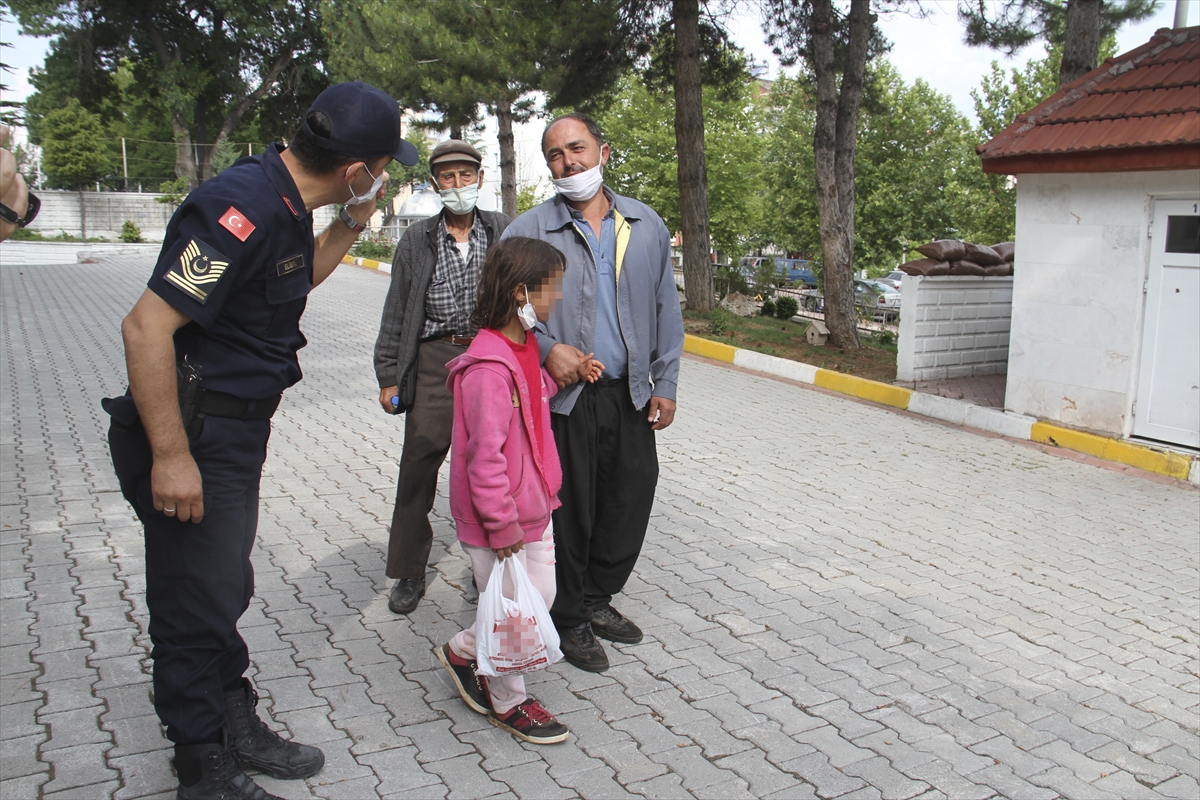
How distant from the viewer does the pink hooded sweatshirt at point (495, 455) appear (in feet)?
9.70

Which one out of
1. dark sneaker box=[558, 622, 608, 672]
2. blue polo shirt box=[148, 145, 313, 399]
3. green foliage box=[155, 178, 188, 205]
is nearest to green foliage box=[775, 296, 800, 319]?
dark sneaker box=[558, 622, 608, 672]

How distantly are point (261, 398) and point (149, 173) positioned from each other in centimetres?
5574

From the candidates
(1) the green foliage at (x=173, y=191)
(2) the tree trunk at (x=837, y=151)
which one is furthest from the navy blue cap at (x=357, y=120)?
(1) the green foliage at (x=173, y=191)

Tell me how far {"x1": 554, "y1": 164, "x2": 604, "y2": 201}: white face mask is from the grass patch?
7584mm

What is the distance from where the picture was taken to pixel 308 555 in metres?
4.93

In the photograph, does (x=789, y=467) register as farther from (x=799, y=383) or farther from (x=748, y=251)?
(x=748, y=251)

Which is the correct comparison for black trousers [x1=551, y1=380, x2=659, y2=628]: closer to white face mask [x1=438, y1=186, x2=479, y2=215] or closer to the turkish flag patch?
white face mask [x1=438, y1=186, x2=479, y2=215]

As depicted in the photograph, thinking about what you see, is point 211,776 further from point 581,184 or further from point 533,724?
point 581,184

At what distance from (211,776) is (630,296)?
86.2 inches

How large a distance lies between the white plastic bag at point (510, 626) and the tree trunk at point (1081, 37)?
9.72 metres

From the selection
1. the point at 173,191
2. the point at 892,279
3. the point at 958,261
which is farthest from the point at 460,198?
the point at 173,191

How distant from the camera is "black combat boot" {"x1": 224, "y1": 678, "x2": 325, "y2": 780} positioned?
9.38 feet

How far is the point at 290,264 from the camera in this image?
8.65ft

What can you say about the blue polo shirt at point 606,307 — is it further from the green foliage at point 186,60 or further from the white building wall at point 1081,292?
the green foliage at point 186,60
